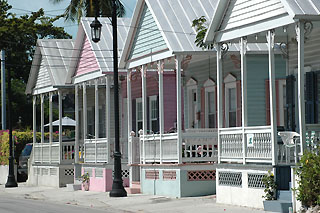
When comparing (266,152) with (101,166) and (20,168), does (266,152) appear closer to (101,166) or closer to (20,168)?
(101,166)

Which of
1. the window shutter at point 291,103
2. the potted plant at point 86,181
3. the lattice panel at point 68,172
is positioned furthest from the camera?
the lattice panel at point 68,172

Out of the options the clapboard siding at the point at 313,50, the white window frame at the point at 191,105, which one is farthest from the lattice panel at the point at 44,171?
the clapboard siding at the point at 313,50

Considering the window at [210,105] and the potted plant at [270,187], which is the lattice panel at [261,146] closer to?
the potted plant at [270,187]

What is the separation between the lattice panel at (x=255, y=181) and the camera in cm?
1967

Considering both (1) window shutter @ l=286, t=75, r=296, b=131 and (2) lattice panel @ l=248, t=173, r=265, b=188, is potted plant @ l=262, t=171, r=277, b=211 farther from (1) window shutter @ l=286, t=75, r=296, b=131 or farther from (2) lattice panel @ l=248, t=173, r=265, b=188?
(1) window shutter @ l=286, t=75, r=296, b=131

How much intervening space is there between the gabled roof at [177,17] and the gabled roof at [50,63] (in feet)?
29.3

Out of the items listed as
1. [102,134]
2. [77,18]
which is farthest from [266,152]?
[77,18]

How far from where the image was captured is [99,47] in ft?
102

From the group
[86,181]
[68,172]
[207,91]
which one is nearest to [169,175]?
[207,91]

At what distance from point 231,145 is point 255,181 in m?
1.63

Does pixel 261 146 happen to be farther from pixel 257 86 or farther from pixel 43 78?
pixel 43 78

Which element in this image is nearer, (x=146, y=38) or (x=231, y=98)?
(x=146, y=38)

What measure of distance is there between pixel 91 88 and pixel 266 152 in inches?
796

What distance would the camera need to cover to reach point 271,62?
62.3 feet
